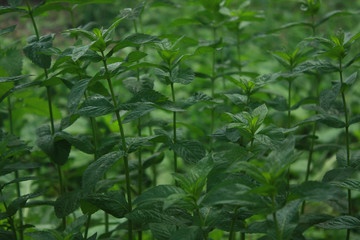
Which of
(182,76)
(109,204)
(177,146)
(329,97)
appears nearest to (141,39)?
(182,76)

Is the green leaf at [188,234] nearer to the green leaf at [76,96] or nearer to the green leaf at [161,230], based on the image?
the green leaf at [161,230]

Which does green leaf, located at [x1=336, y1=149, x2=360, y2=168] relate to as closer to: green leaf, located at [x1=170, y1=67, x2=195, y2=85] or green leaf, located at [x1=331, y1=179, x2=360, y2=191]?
green leaf, located at [x1=331, y1=179, x2=360, y2=191]

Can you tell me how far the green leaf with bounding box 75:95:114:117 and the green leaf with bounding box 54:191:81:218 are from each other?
0.25 m

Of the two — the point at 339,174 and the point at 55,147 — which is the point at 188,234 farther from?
the point at 55,147

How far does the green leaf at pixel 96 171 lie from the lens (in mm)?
844

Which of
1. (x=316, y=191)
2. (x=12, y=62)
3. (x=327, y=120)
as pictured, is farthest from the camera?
(x=12, y=62)

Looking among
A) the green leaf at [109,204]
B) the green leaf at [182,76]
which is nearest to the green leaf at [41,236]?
the green leaf at [109,204]

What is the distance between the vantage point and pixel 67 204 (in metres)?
1.02

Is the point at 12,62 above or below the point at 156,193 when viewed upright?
above

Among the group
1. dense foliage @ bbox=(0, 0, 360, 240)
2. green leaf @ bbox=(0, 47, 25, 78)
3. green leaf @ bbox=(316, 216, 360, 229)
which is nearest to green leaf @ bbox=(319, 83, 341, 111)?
dense foliage @ bbox=(0, 0, 360, 240)

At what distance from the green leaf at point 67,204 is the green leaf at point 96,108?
249 millimetres

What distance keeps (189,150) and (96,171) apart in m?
0.24

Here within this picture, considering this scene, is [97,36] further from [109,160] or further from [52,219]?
[52,219]

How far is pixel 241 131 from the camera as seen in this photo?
900mm
